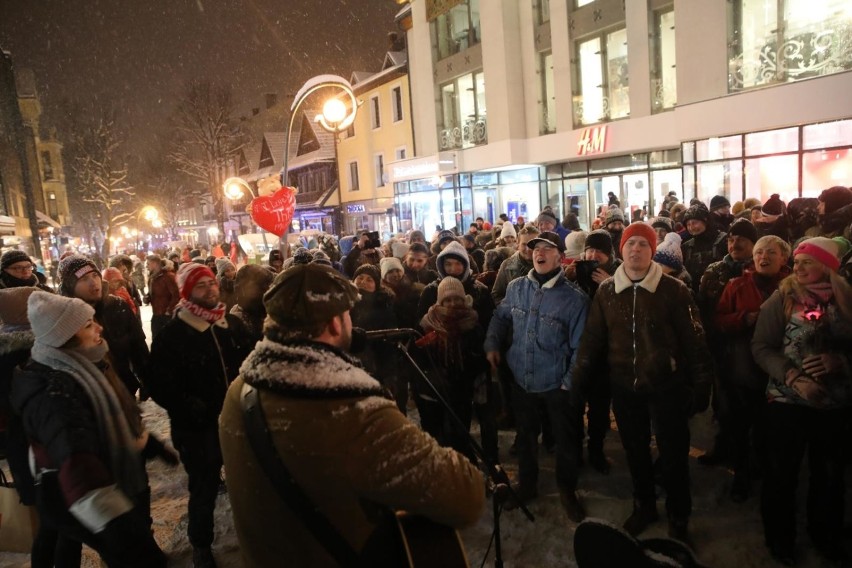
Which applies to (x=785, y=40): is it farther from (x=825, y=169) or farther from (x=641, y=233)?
(x=641, y=233)

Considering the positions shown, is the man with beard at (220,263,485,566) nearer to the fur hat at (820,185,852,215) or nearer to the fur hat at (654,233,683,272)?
the fur hat at (654,233,683,272)

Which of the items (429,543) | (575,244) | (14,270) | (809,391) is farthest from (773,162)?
(14,270)

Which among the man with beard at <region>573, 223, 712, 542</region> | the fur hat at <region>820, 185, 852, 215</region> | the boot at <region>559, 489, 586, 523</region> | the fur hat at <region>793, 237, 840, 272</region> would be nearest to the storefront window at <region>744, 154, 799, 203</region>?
the fur hat at <region>820, 185, 852, 215</region>

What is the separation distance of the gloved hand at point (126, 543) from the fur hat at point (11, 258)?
4.90 meters

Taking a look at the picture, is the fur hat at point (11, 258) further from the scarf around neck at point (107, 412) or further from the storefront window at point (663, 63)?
the storefront window at point (663, 63)

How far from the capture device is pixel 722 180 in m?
14.4

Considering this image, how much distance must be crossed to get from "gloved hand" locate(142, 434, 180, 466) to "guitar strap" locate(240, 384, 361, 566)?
86.9 inches

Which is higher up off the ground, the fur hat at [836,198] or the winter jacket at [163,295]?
the fur hat at [836,198]

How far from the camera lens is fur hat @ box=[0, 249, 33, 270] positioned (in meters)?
5.93

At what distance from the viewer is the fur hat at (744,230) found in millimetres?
4734

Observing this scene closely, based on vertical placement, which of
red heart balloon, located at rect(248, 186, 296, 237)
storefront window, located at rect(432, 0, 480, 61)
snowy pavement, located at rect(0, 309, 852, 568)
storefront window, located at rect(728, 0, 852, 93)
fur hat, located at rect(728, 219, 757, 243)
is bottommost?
snowy pavement, located at rect(0, 309, 852, 568)

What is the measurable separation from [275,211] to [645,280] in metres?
6.92

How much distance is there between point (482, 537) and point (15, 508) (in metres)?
2.98

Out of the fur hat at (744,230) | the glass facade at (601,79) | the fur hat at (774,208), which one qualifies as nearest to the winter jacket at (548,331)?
the fur hat at (744,230)
